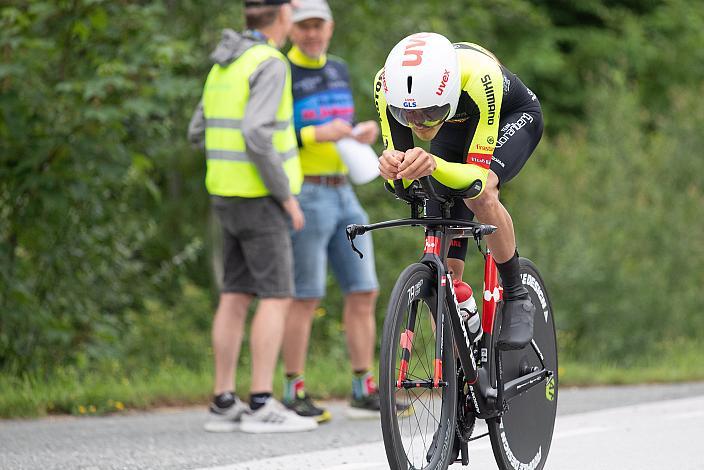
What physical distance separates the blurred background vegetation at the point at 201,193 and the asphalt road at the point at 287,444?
57cm

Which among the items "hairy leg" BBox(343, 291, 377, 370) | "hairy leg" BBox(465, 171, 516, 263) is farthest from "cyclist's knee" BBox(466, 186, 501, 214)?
"hairy leg" BBox(343, 291, 377, 370)

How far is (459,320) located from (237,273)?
245 cm

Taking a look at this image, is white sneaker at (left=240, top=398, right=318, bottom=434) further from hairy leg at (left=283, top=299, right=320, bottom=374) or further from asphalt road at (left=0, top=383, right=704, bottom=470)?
hairy leg at (left=283, top=299, right=320, bottom=374)

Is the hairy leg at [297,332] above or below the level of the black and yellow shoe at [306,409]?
above

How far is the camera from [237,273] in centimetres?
712

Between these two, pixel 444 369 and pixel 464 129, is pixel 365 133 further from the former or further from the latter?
pixel 444 369

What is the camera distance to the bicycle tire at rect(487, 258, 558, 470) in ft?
17.2

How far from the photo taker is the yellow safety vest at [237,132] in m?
6.87

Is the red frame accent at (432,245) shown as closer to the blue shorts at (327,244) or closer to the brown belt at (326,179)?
the blue shorts at (327,244)

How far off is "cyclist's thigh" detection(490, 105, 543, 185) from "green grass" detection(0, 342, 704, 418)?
3.13 metres

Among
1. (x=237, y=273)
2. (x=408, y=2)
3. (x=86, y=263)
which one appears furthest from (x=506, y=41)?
(x=237, y=273)

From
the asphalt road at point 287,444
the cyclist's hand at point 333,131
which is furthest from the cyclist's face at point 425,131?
the cyclist's hand at point 333,131

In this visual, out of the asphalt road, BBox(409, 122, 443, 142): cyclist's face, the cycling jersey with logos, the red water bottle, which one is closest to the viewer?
BBox(409, 122, 443, 142): cyclist's face

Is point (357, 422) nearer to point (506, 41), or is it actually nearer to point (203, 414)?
point (203, 414)
